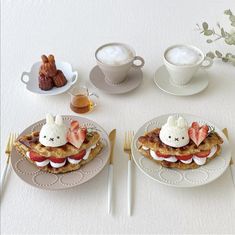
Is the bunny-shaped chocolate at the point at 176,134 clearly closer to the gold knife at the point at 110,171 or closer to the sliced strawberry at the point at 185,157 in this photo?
the sliced strawberry at the point at 185,157

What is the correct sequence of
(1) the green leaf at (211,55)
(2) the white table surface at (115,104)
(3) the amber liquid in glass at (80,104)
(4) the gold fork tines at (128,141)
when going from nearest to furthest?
(2) the white table surface at (115,104) < (4) the gold fork tines at (128,141) < (3) the amber liquid in glass at (80,104) < (1) the green leaf at (211,55)

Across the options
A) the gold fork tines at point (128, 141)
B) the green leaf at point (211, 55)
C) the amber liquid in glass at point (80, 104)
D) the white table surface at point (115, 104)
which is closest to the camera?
the white table surface at point (115, 104)

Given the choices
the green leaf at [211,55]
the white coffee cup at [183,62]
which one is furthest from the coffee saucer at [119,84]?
the green leaf at [211,55]

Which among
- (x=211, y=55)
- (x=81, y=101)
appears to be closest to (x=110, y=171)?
(x=81, y=101)

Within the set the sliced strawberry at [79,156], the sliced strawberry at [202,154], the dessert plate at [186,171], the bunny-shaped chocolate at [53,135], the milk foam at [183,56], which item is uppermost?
Result: the bunny-shaped chocolate at [53,135]

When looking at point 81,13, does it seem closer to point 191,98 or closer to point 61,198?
point 191,98

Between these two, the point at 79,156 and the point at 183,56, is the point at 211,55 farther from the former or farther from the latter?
the point at 79,156
